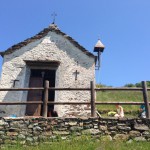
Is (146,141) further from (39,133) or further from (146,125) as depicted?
(39,133)

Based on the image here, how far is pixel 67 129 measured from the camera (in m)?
8.26

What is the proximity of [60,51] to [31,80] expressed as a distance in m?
2.29

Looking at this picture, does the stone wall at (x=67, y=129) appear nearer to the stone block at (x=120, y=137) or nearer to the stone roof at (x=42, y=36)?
the stone block at (x=120, y=137)

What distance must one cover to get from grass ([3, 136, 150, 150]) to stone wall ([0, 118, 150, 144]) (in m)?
0.30

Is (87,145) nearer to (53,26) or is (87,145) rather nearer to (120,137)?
(120,137)

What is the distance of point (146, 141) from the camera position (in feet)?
26.0

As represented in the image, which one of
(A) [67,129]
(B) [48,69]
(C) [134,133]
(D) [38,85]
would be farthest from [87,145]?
(B) [48,69]

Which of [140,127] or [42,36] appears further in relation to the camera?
[42,36]

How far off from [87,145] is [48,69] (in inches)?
259

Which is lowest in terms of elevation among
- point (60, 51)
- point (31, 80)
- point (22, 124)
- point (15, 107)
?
point (22, 124)

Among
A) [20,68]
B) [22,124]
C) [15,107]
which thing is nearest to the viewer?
[22,124]

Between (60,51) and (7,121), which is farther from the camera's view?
(60,51)

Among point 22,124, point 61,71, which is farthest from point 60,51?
point 22,124

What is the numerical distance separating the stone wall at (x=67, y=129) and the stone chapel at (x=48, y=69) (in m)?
3.65
